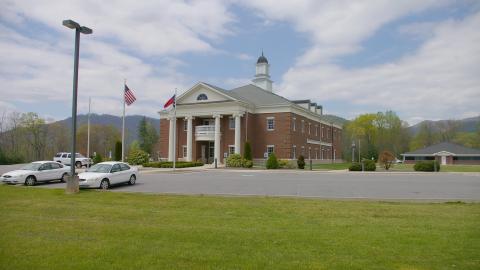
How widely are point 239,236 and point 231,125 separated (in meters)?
43.5

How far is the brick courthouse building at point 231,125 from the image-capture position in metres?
49.3

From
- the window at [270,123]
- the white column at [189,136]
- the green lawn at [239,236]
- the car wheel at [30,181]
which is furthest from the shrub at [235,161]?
the green lawn at [239,236]

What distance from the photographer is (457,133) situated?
103062mm

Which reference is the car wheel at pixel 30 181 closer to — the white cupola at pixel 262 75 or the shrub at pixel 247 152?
the shrub at pixel 247 152

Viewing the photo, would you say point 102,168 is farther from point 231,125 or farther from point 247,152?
point 231,125

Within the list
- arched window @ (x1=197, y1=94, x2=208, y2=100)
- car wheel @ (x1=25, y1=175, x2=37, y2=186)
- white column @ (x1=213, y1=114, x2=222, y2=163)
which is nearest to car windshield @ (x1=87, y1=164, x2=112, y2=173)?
car wheel @ (x1=25, y1=175, x2=37, y2=186)

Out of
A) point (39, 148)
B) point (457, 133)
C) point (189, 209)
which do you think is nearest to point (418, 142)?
point (457, 133)

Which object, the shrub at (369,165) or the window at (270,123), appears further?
the window at (270,123)

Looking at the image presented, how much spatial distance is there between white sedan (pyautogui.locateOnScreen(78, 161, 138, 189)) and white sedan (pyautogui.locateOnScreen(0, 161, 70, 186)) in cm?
192

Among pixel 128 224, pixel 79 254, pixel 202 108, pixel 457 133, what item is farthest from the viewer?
pixel 457 133

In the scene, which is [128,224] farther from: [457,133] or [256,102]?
[457,133]

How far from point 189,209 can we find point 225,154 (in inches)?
1549

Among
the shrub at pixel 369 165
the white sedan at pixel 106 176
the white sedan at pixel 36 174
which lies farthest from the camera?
the shrub at pixel 369 165

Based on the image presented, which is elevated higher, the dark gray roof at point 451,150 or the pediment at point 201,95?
the pediment at point 201,95
